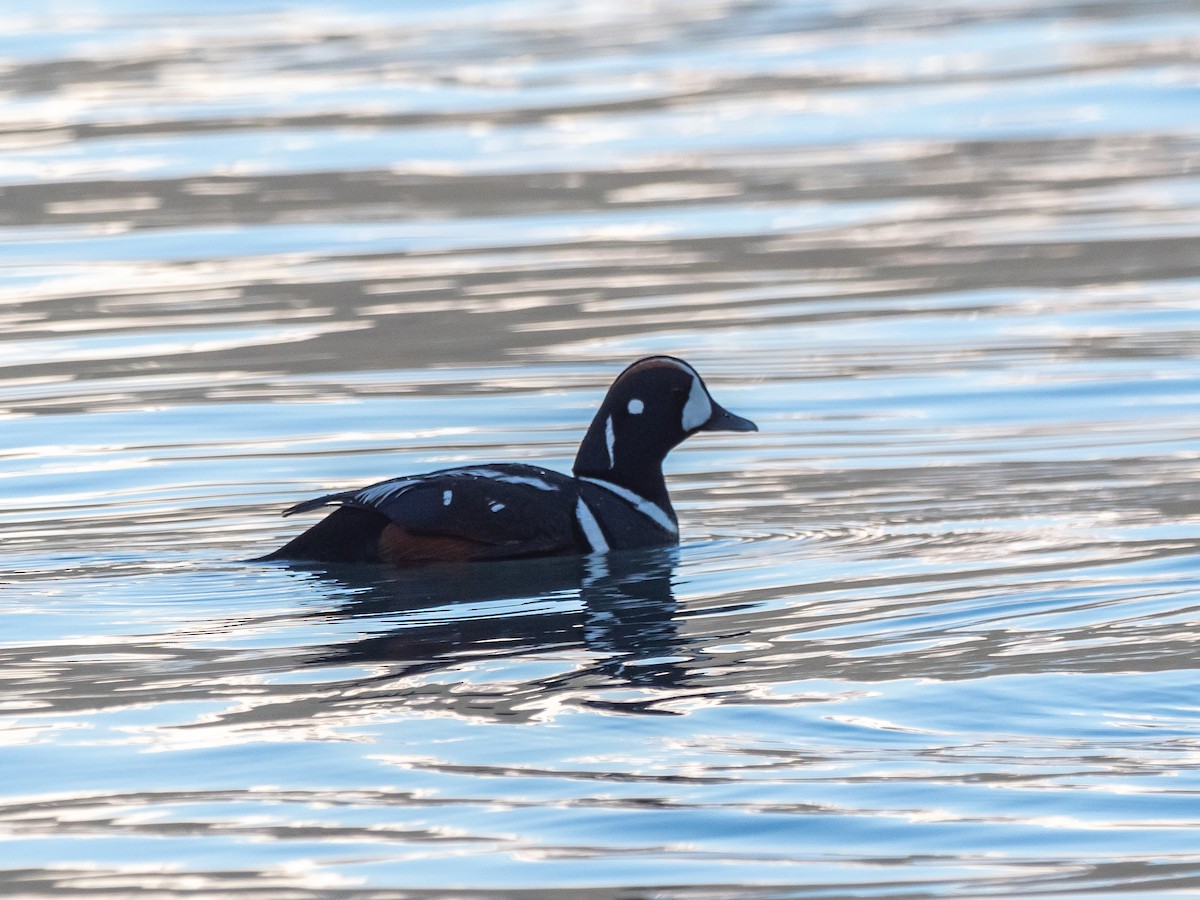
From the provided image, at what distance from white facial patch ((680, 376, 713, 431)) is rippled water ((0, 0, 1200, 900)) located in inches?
17.3

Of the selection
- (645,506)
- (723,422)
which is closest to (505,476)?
(645,506)

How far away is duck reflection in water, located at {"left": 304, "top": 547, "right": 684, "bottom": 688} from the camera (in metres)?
7.12

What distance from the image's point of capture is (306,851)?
17.7 feet

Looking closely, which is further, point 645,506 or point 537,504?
point 645,506

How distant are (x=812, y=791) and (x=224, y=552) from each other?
12.1 feet

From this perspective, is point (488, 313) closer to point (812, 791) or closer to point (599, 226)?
point (599, 226)

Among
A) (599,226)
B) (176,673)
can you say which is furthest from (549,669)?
(599,226)

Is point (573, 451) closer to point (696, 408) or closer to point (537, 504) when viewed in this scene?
point (696, 408)

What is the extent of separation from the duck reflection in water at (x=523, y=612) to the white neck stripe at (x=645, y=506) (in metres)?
0.15

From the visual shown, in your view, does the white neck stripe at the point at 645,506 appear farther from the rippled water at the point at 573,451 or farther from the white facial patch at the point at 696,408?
the white facial patch at the point at 696,408

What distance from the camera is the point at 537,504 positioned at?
28.0 ft

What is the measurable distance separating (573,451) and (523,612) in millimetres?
3074

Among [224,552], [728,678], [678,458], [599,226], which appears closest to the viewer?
[728,678]

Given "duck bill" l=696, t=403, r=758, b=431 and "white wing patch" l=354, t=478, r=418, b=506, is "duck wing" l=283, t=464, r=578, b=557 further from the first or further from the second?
"duck bill" l=696, t=403, r=758, b=431
